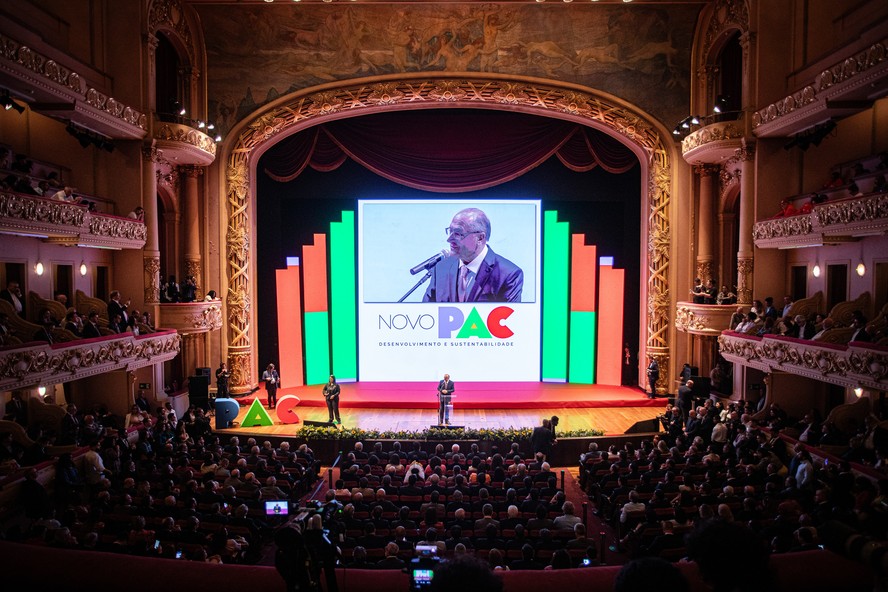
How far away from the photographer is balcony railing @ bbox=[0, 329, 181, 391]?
1082 centimetres

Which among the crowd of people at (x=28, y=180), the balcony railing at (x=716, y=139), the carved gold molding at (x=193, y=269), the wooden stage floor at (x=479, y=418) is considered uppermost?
the balcony railing at (x=716, y=139)

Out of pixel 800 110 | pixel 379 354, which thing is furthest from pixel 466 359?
pixel 800 110

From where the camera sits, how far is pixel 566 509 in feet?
29.0

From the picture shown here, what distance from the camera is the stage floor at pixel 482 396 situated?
731 inches

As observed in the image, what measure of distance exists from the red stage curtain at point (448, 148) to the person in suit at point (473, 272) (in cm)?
139

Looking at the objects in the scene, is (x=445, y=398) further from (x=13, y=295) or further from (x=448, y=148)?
(x=13, y=295)

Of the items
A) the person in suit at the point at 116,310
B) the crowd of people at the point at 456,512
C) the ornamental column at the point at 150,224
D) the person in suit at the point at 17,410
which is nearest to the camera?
the crowd of people at the point at 456,512

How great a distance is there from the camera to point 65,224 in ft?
41.3

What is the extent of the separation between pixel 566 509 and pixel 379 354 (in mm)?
12064

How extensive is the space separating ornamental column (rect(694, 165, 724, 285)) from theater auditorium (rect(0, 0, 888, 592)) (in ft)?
0.33

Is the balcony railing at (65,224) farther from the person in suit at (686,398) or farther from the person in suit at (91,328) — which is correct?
the person in suit at (686,398)

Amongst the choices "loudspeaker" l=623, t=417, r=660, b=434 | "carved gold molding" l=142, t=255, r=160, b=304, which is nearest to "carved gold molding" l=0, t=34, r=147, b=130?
"carved gold molding" l=142, t=255, r=160, b=304

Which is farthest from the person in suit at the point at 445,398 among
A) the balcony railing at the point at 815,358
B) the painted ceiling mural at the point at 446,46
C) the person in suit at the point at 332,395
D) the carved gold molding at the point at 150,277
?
the painted ceiling mural at the point at 446,46

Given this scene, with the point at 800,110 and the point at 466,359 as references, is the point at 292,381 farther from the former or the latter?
the point at 800,110
